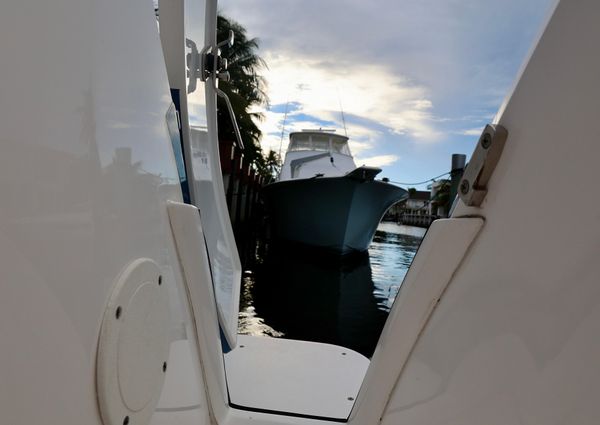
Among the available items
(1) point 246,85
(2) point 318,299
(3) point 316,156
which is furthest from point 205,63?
(1) point 246,85

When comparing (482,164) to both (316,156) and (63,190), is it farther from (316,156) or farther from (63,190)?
(316,156)

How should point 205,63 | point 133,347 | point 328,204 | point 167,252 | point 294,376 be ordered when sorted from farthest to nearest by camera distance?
point 328,204
point 205,63
point 294,376
point 167,252
point 133,347

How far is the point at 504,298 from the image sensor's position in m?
0.54

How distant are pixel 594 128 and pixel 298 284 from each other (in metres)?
5.81

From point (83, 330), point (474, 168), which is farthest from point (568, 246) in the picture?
point (83, 330)

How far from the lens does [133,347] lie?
1.87 feet

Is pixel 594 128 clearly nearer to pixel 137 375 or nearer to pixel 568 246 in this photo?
pixel 568 246

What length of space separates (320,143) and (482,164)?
10833 millimetres

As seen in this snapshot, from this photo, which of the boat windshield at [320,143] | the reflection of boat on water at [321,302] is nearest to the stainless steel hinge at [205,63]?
the reflection of boat on water at [321,302]

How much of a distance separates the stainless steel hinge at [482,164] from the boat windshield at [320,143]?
10.5 m

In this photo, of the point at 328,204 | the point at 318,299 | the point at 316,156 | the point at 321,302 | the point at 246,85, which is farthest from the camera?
the point at 246,85

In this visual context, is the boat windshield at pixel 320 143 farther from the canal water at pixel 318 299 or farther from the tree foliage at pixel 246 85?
the canal water at pixel 318 299

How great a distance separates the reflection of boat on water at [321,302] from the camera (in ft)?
12.7

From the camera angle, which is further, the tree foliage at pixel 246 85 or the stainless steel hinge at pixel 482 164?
the tree foliage at pixel 246 85
